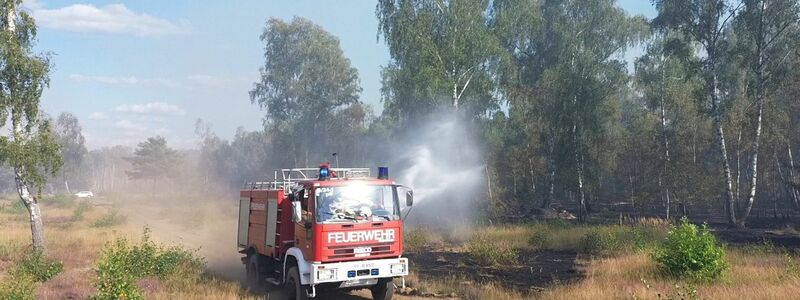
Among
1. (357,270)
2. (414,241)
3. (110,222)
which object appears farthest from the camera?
(110,222)

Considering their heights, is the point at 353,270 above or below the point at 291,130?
below

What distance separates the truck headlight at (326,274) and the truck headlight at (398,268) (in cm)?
117

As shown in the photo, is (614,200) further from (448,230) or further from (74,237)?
(74,237)

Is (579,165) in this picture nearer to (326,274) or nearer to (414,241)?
(414,241)

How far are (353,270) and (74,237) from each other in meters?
19.6

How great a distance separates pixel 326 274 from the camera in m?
10.8

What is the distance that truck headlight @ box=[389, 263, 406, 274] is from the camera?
446 inches

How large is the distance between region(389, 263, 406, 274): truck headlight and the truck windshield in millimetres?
947

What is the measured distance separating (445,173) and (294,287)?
20.7 metres

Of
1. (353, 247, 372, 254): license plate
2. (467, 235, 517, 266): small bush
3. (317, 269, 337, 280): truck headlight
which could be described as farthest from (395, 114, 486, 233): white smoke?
(317, 269, 337, 280): truck headlight

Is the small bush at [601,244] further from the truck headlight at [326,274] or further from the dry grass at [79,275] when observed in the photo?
the dry grass at [79,275]

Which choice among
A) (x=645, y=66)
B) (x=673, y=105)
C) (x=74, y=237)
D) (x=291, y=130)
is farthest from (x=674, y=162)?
(x=291, y=130)

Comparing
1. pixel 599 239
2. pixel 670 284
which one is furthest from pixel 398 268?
pixel 599 239

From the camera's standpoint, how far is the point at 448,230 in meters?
28.1
